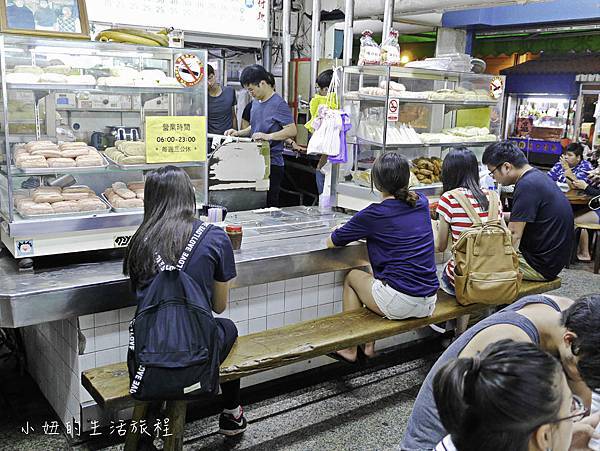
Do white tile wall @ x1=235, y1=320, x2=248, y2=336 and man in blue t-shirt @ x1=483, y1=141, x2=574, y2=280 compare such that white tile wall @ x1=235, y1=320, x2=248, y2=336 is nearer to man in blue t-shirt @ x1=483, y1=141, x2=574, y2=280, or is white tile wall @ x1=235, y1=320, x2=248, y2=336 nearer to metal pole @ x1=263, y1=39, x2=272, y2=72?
man in blue t-shirt @ x1=483, y1=141, x2=574, y2=280

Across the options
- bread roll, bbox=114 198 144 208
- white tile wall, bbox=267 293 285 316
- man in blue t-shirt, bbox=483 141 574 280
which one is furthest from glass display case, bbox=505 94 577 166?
bread roll, bbox=114 198 144 208

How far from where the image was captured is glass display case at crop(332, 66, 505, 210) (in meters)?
4.57

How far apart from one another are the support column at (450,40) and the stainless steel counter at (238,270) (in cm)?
543

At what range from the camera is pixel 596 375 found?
5.70 feet

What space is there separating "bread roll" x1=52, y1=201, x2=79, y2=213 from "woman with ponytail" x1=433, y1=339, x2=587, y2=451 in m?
2.31

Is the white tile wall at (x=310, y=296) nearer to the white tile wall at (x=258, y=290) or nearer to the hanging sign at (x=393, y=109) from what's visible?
the white tile wall at (x=258, y=290)

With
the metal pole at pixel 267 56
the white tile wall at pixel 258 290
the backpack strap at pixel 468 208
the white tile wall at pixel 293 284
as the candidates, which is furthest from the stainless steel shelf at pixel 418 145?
the metal pole at pixel 267 56

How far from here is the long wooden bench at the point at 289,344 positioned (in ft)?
8.89

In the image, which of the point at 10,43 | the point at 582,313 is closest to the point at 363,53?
the point at 10,43

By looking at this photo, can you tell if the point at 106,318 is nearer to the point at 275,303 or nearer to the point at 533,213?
the point at 275,303

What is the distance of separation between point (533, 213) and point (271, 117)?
2608 mm

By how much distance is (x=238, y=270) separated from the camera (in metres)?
3.36

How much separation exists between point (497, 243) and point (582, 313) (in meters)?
1.96

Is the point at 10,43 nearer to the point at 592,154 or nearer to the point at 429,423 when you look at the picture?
the point at 429,423
